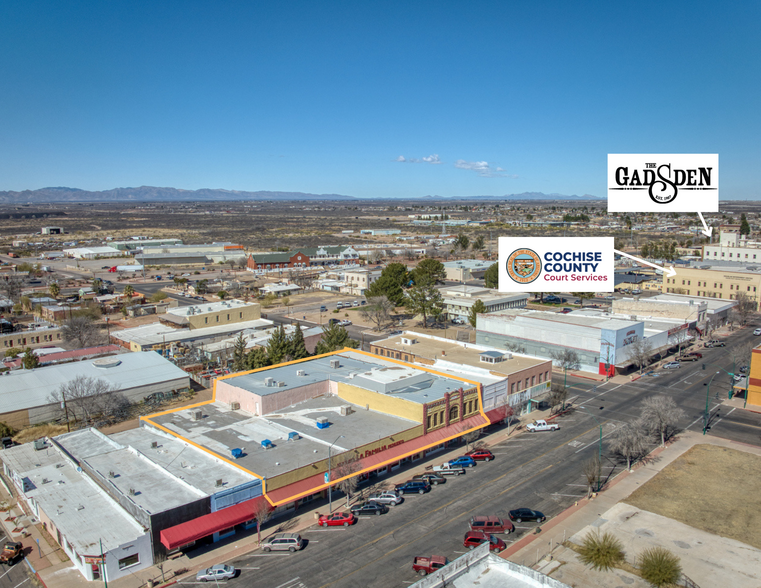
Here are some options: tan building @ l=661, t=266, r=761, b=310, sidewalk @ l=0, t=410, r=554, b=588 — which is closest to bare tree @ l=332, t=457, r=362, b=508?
sidewalk @ l=0, t=410, r=554, b=588

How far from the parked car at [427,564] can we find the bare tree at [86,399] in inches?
1169

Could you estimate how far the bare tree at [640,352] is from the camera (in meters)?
54.5

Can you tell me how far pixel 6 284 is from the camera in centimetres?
9944

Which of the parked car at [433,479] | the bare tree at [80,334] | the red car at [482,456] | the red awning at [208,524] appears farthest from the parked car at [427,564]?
the bare tree at [80,334]

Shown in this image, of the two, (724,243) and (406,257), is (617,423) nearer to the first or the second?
(724,243)

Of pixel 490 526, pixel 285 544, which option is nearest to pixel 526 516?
pixel 490 526

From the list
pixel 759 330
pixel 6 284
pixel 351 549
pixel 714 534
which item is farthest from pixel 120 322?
pixel 759 330

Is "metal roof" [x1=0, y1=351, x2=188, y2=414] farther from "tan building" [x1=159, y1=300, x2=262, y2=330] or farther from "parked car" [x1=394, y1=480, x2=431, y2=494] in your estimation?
"parked car" [x1=394, y1=480, x2=431, y2=494]

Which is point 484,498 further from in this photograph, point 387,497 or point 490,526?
point 387,497

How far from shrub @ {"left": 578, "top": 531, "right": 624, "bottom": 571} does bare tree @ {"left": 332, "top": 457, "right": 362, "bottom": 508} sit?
480 inches

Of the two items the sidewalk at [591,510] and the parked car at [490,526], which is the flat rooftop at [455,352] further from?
the parked car at [490,526]

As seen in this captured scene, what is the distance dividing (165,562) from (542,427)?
27.5 m

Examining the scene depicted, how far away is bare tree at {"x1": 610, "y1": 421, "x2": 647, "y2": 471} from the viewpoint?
34969mm

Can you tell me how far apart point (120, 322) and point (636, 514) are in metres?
72.4
